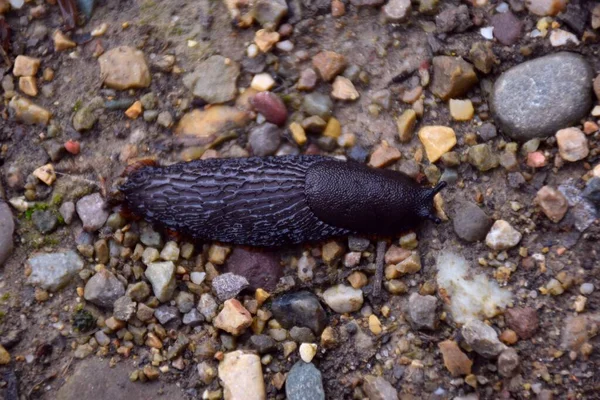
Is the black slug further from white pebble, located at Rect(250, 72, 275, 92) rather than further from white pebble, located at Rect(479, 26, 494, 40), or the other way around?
white pebble, located at Rect(479, 26, 494, 40)

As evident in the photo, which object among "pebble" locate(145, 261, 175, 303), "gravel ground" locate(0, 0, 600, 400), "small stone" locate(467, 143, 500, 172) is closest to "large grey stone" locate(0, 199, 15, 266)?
"gravel ground" locate(0, 0, 600, 400)

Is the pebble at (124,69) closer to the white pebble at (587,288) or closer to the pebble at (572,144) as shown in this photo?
the pebble at (572,144)

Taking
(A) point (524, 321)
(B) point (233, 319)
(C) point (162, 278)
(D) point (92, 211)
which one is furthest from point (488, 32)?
(D) point (92, 211)

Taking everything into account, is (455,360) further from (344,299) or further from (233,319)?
(233,319)

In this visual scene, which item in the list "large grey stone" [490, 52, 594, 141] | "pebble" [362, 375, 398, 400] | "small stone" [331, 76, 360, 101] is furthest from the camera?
Answer: "small stone" [331, 76, 360, 101]

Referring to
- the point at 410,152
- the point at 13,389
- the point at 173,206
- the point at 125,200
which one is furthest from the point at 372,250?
the point at 13,389

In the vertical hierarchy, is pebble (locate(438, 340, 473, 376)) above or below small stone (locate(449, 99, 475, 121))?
below

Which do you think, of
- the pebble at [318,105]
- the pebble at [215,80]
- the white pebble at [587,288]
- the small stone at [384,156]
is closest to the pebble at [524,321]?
the white pebble at [587,288]
